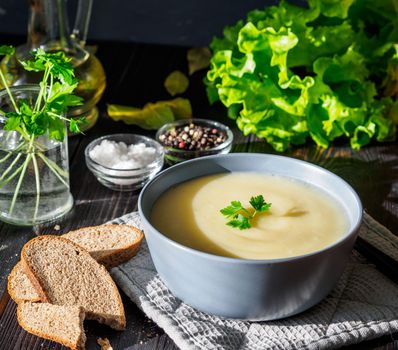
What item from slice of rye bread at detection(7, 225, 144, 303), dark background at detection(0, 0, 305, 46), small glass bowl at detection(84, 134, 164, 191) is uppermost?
slice of rye bread at detection(7, 225, 144, 303)

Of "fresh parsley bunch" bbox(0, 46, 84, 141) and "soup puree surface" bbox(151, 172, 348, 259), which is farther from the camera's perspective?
"fresh parsley bunch" bbox(0, 46, 84, 141)

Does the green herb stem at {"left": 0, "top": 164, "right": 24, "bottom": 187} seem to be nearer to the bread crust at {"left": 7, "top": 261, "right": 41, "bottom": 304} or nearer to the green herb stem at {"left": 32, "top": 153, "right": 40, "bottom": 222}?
the green herb stem at {"left": 32, "top": 153, "right": 40, "bottom": 222}

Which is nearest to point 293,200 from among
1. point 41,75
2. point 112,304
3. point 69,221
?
point 112,304

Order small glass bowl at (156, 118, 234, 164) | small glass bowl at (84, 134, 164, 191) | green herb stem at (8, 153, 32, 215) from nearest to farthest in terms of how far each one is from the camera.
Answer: green herb stem at (8, 153, 32, 215)
small glass bowl at (84, 134, 164, 191)
small glass bowl at (156, 118, 234, 164)

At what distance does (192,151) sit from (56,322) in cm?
77

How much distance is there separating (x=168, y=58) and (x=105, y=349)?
1591 mm

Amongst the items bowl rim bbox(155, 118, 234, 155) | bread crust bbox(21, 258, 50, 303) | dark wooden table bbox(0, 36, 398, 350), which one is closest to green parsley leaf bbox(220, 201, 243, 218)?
dark wooden table bbox(0, 36, 398, 350)

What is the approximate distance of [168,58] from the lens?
281cm

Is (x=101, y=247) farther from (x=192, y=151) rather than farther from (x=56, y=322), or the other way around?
(x=192, y=151)

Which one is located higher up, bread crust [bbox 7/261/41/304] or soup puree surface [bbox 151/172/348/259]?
soup puree surface [bbox 151/172/348/259]

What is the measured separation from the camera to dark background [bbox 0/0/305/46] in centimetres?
283

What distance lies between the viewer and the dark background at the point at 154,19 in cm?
283

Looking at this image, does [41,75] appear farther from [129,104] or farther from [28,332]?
[28,332]

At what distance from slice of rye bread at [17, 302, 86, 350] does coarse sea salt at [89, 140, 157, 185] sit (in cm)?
54
